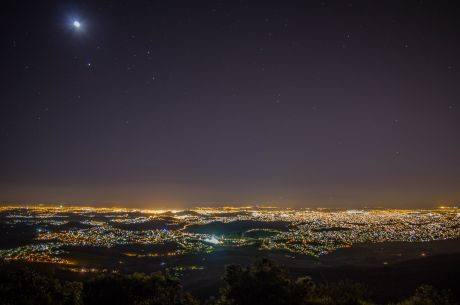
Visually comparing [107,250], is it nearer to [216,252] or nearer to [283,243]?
[216,252]

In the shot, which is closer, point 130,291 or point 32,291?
point 32,291

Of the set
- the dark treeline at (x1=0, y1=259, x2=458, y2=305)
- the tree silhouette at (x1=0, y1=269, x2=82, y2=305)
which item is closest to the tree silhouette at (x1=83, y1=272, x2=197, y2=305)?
the dark treeline at (x1=0, y1=259, x2=458, y2=305)

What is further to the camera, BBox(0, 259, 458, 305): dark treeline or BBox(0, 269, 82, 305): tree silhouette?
BBox(0, 259, 458, 305): dark treeline

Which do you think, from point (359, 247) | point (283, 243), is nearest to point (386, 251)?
point (359, 247)

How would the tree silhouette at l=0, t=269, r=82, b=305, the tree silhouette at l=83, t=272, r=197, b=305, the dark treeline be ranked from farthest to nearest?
1. the tree silhouette at l=83, t=272, r=197, b=305
2. the dark treeline
3. the tree silhouette at l=0, t=269, r=82, b=305

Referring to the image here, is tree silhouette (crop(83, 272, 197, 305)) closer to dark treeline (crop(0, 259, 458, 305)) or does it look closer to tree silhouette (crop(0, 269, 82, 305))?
dark treeline (crop(0, 259, 458, 305))

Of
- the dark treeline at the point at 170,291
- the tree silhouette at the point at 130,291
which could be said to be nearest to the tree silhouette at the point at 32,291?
the dark treeline at the point at 170,291

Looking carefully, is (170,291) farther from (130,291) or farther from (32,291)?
(32,291)

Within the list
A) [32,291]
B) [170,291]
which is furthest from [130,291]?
[32,291]
